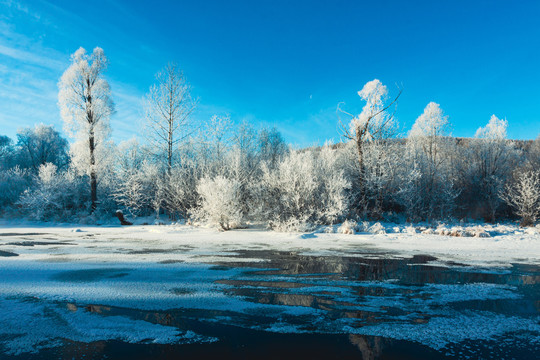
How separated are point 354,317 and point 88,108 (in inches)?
1013

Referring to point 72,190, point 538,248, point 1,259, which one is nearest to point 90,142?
point 72,190

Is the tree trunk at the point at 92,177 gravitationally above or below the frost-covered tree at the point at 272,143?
below

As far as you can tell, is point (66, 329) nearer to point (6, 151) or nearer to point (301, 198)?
point (301, 198)

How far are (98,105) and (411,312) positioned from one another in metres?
26.1


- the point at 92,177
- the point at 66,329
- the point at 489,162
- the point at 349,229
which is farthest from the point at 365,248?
the point at 489,162

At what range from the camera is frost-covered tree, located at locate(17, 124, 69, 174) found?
4251 cm

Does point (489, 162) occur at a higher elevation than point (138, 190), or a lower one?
higher

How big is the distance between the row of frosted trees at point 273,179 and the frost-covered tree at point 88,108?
0.07 m

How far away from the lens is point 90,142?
913 inches

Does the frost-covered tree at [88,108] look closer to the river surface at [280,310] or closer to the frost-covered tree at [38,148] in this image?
the river surface at [280,310]

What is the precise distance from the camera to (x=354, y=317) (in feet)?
13.3

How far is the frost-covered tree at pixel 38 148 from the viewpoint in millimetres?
42513

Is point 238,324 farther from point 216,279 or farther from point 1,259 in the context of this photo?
point 1,259

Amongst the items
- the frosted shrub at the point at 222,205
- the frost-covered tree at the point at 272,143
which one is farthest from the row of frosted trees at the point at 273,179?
the frost-covered tree at the point at 272,143
